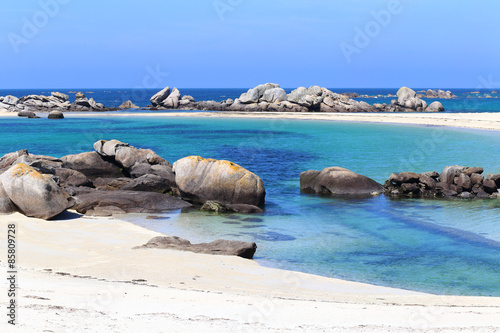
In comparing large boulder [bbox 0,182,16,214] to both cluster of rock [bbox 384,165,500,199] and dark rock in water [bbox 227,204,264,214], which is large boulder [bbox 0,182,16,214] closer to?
dark rock in water [bbox 227,204,264,214]

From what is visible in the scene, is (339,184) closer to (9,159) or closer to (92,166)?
(92,166)

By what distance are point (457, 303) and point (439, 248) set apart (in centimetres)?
493

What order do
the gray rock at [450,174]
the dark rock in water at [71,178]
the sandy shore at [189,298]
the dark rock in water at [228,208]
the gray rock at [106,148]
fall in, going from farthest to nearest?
the gray rock at [106,148] < the gray rock at [450,174] < the dark rock in water at [71,178] < the dark rock in water at [228,208] < the sandy shore at [189,298]

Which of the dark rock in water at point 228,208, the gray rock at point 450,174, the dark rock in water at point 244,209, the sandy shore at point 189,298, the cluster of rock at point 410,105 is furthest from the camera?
the cluster of rock at point 410,105

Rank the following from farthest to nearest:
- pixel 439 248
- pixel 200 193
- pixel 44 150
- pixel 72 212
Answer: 1. pixel 44 150
2. pixel 200 193
3. pixel 72 212
4. pixel 439 248

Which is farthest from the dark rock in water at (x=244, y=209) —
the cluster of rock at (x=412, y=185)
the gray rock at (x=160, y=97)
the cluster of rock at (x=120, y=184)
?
the gray rock at (x=160, y=97)

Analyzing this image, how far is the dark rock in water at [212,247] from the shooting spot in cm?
1233

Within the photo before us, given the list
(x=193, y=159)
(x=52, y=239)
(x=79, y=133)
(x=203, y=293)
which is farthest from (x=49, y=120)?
(x=203, y=293)

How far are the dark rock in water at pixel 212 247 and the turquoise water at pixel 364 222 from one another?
507 mm

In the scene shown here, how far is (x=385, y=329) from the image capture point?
693cm

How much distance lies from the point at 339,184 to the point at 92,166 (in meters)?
10.6

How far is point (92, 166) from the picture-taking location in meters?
23.5

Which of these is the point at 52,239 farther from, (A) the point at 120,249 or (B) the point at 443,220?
(B) the point at 443,220

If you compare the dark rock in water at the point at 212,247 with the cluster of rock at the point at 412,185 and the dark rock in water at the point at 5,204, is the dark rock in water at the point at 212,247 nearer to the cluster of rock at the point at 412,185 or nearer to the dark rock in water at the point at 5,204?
the dark rock in water at the point at 5,204
